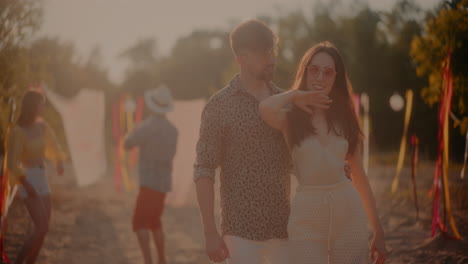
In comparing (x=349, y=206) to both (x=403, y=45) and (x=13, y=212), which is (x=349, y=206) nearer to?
(x=13, y=212)

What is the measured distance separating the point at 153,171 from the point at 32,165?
1.37 meters

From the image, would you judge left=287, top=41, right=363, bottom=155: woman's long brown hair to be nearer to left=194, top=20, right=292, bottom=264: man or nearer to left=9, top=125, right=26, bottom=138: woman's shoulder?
left=194, top=20, right=292, bottom=264: man

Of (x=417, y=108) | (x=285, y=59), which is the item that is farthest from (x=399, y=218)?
(x=285, y=59)

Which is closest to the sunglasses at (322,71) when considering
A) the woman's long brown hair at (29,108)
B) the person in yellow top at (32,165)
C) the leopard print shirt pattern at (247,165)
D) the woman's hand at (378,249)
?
the leopard print shirt pattern at (247,165)

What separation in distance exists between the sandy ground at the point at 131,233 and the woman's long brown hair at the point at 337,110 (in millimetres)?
4301

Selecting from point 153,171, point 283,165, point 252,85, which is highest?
point 252,85

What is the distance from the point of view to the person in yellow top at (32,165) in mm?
5852

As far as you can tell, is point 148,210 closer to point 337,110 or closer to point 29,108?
point 29,108

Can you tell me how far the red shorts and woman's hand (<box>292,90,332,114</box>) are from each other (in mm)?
4195

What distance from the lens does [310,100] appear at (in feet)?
9.25

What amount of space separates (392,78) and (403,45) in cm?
195

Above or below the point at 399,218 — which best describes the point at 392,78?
above

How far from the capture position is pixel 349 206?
289 centimetres

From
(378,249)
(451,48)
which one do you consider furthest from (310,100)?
(451,48)
